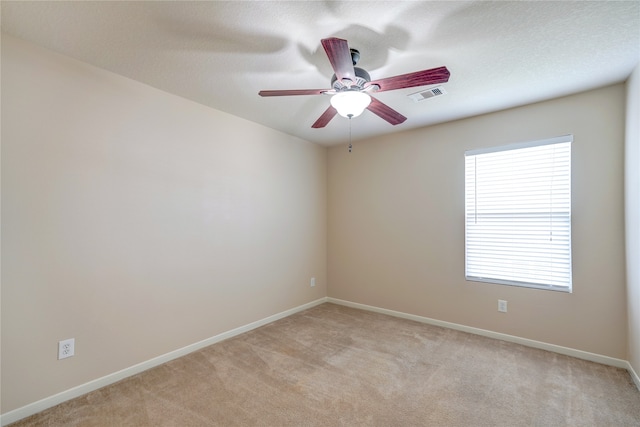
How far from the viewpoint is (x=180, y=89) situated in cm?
262

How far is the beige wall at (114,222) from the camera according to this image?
6.30 feet

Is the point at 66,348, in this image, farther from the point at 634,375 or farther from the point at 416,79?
the point at 634,375

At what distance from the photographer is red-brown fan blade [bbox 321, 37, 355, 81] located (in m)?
1.45

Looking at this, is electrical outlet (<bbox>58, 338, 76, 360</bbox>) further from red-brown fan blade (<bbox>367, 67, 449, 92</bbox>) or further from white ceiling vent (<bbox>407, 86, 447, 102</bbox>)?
white ceiling vent (<bbox>407, 86, 447, 102</bbox>)

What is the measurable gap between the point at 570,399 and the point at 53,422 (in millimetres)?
3542

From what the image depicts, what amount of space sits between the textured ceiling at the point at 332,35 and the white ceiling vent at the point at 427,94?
8 cm

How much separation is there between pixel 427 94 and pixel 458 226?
5.22 ft

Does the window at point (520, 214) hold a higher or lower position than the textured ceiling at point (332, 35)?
lower

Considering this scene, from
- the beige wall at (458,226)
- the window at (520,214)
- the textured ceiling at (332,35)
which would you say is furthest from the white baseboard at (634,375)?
the textured ceiling at (332,35)

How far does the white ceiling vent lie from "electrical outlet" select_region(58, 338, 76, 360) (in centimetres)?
344

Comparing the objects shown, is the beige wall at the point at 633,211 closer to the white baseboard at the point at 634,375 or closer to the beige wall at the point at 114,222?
the white baseboard at the point at 634,375

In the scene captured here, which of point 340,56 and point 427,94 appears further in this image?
point 427,94

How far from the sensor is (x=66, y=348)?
2090 millimetres

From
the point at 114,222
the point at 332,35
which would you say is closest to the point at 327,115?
the point at 332,35
